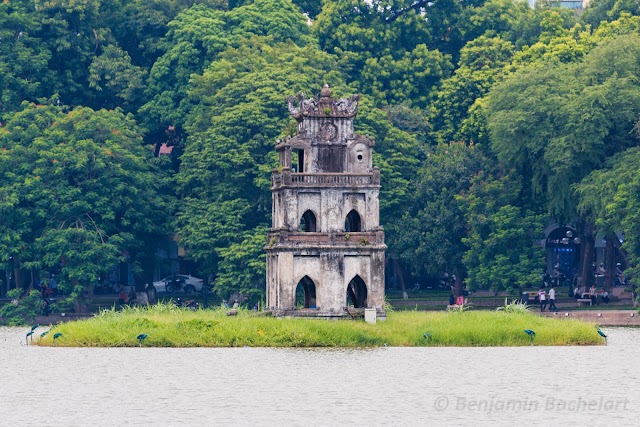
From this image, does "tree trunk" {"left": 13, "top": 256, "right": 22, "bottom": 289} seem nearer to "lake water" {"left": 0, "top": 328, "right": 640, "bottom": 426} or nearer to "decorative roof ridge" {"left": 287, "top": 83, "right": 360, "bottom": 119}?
"lake water" {"left": 0, "top": 328, "right": 640, "bottom": 426}

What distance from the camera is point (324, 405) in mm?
50312

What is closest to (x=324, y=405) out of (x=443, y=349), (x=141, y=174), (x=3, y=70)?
(x=443, y=349)

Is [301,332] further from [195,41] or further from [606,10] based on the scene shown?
[606,10]

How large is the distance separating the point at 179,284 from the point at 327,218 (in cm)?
3101

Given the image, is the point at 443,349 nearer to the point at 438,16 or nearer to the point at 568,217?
the point at 568,217

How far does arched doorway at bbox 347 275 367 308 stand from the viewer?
234 feet

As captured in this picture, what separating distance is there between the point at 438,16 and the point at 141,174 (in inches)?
900

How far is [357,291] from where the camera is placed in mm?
71812

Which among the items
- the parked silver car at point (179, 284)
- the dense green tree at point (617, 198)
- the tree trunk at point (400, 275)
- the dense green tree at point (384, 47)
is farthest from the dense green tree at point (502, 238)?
the parked silver car at point (179, 284)

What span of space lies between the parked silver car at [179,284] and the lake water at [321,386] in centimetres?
3193

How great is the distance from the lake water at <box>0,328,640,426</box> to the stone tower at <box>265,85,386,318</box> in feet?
18.9

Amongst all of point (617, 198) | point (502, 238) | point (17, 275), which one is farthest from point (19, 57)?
point (617, 198)

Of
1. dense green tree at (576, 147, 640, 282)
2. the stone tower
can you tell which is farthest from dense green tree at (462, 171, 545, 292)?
the stone tower

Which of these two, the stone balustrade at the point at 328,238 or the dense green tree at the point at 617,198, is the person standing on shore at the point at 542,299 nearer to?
the dense green tree at the point at 617,198
